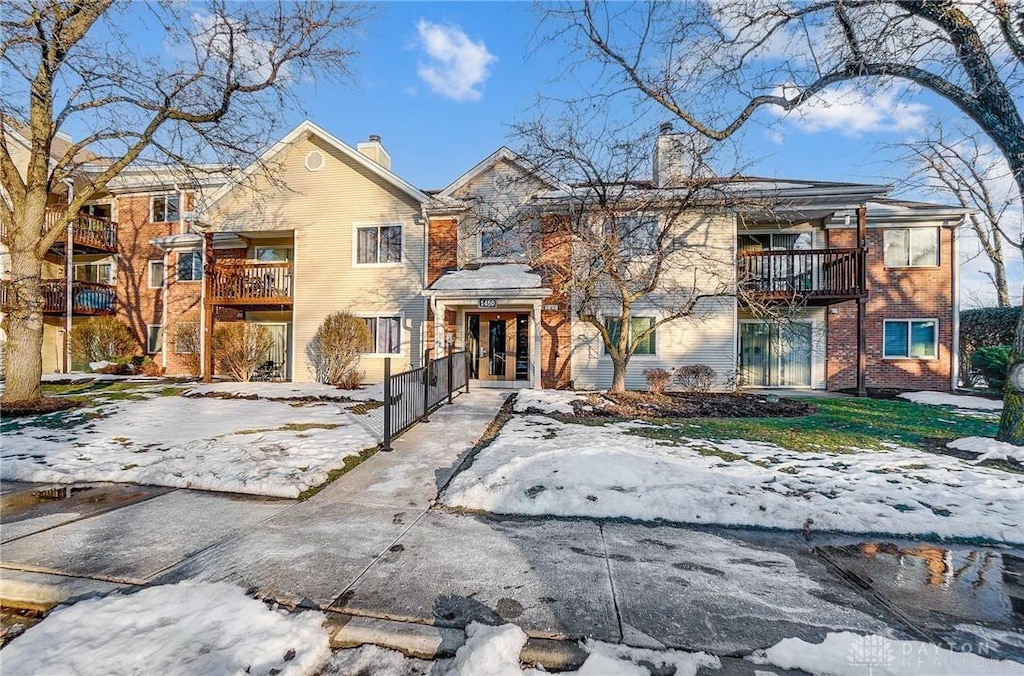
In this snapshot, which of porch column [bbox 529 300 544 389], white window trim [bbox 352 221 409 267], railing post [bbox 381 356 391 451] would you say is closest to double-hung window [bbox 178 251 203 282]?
white window trim [bbox 352 221 409 267]

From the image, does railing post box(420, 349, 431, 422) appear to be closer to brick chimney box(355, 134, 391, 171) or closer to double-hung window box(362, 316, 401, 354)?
double-hung window box(362, 316, 401, 354)

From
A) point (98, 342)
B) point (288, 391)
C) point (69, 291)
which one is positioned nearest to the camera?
point (288, 391)

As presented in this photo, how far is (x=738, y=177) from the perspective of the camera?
1067cm

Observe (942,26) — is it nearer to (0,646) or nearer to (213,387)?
(0,646)

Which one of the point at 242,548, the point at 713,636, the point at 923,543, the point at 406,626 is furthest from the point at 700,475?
the point at 242,548

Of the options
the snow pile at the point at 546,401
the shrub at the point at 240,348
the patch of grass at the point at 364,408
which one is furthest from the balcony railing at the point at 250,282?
the snow pile at the point at 546,401

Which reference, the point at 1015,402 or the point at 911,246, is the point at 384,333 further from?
the point at 911,246

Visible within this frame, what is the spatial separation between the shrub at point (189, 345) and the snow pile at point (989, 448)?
19649 millimetres

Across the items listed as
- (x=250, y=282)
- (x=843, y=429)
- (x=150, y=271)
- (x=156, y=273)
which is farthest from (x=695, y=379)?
(x=150, y=271)

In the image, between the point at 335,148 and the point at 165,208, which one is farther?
the point at 165,208

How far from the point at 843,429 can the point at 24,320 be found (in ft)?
52.8

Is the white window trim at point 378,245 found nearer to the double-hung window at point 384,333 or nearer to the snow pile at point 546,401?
the double-hung window at point 384,333

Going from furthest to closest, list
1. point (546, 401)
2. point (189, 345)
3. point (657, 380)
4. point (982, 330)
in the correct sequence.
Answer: point (189, 345) → point (982, 330) → point (657, 380) → point (546, 401)

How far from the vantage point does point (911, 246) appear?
13.4 m
